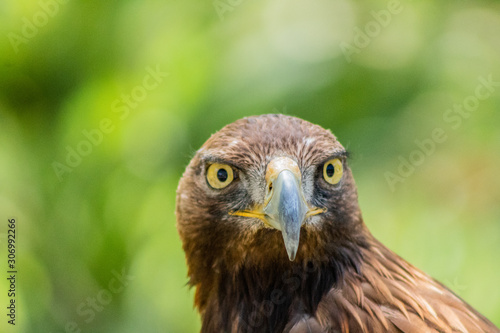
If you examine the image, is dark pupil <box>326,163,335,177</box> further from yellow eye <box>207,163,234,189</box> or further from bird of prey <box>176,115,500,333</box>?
yellow eye <box>207,163,234,189</box>

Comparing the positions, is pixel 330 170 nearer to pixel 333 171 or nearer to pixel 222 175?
pixel 333 171

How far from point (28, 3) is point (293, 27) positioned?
193 centimetres

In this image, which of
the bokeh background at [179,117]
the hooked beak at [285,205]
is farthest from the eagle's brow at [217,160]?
the bokeh background at [179,117]

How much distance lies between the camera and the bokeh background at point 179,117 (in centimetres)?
396

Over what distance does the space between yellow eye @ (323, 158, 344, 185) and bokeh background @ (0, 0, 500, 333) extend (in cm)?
147

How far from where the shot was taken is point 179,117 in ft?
13.2

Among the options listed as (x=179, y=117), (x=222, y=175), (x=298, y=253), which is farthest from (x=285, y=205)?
(x=179, y=117)

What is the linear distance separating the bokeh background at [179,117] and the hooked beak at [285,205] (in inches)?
66.5

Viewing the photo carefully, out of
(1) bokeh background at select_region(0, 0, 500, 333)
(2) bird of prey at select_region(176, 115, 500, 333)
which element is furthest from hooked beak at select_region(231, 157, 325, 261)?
(1) bokeh background at select_region(0, 0, 500, 333)

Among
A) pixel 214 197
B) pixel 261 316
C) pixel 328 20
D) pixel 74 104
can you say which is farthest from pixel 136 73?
pixel 261 316

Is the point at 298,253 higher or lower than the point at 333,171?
lower

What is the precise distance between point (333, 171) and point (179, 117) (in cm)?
188

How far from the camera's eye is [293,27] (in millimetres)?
4266

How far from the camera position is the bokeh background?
3957 millimetres
